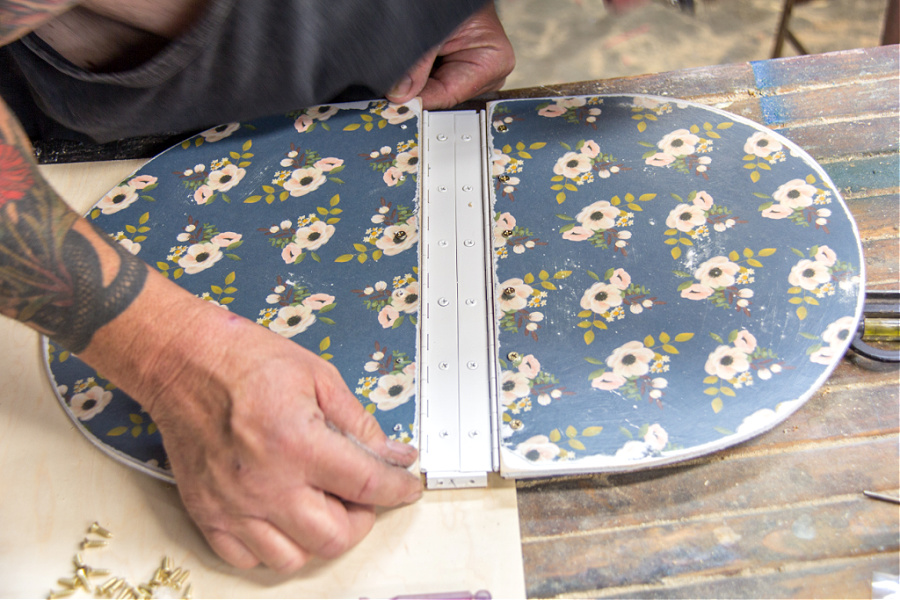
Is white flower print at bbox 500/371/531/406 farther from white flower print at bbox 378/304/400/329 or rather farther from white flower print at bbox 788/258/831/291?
white flower print at bbox 788/258/831/291

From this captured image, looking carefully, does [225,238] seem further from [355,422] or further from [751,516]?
[751,516]

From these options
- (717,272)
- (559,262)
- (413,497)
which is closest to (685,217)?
(717,272)

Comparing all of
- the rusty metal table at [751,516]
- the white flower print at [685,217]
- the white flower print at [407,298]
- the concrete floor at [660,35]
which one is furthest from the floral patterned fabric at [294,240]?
the concrete floor at [660,35]

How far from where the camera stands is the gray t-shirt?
102 cm

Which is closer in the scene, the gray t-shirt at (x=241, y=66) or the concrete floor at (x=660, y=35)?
the gray t-shirt at (x=241, y=66)

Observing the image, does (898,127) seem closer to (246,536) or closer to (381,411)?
(381,411)

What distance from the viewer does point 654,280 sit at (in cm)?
96

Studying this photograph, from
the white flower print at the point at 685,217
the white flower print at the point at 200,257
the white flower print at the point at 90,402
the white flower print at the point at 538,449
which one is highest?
the white flower print at the point at 685,217

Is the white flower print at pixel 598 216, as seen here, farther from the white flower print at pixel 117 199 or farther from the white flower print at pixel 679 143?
the white flower print at pixel 117 199

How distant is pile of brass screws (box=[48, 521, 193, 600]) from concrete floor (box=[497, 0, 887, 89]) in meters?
2.05

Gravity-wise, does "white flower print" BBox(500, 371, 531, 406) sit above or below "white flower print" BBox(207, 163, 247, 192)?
below

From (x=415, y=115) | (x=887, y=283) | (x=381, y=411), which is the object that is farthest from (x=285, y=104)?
(x=887, y=283)

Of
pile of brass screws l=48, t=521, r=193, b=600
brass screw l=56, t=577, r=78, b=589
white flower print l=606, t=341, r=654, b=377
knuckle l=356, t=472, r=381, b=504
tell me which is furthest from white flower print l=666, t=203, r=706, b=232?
brass screw l=56, t=577, r=78, b=589

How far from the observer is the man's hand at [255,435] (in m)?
0.75
